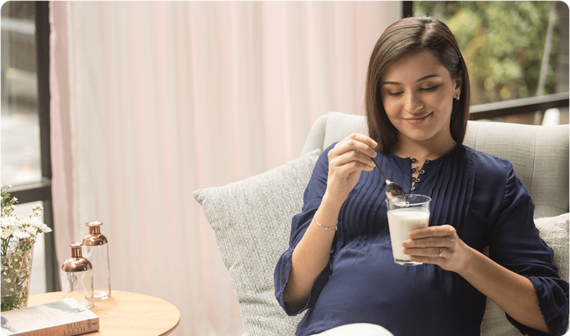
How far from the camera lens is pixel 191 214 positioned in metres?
2.54

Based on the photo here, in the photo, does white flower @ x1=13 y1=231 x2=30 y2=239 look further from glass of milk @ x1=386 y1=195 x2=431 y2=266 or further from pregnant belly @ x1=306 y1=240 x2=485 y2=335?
glass of milk @ x1=386 y1=195 x2=431 y2=266

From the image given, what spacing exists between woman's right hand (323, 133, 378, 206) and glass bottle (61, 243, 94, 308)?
0.81 m

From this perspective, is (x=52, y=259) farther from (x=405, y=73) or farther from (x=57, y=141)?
(x=405, y=73)

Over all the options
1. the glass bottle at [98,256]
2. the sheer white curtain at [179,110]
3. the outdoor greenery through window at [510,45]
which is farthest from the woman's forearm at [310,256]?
the outdoor greenery through window at [510,45]

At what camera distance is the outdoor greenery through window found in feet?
13.5

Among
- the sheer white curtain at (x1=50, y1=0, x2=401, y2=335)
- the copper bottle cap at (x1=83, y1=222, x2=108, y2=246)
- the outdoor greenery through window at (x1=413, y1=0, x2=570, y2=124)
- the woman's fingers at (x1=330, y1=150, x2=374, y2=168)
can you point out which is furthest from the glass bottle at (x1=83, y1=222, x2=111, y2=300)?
the outdoor greenery through window at (x1=413, y1=0, x2=570, y2=124)

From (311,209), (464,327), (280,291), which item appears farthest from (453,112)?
(280,291)

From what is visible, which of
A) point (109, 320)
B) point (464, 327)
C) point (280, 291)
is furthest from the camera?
point (109, 320)

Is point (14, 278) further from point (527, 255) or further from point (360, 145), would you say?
point (527, 255)

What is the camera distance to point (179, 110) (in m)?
2.46

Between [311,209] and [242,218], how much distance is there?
1.04 ft

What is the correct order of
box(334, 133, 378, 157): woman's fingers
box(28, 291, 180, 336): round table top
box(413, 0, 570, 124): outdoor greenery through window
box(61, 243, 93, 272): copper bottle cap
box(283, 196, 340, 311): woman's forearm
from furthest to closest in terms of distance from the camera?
box(413, 0, 570, 124): outdoor greenery through window
box(61, 243, 93, 272): copper bottle cap
box(28, 291, 180, 336): round table top
box(283, 196, 340, 311): woman's forearm
box(334, 133, 378, 157): woman's fingers

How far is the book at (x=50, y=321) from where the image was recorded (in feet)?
4.27

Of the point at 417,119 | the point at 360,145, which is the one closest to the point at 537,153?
the point at 417,119
